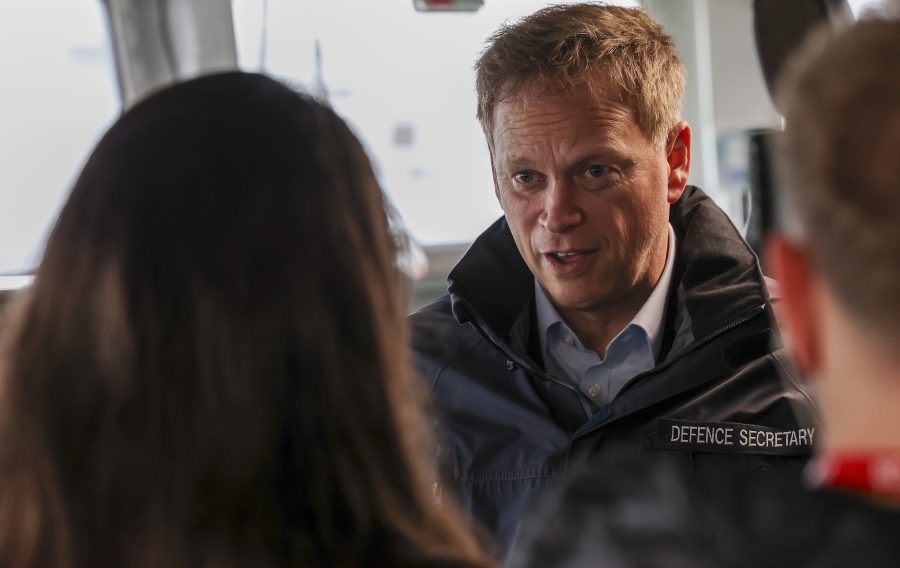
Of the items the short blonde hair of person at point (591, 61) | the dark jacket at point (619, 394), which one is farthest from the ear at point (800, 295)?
the short blonde hair of person at point (591, 61)

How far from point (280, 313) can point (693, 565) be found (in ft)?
1.25

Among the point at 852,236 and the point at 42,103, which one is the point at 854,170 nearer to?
the point at 852,236

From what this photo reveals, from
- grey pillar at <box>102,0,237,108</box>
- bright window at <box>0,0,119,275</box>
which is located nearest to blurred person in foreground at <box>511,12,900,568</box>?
grey pillar at <box>102,0,237,108</box>

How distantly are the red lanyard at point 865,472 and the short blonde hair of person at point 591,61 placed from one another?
4.76ft

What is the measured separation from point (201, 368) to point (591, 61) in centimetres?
134

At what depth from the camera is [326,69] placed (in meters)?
4.13

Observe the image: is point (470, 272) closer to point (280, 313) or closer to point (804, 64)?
point (280, 313)

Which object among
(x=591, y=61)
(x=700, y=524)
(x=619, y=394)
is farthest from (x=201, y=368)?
(x=591, y=61)

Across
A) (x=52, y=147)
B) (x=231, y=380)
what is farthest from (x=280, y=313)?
(x=52, y=147)

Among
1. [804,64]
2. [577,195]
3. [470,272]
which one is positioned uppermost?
[804,64]

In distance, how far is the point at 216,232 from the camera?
907 millimetres

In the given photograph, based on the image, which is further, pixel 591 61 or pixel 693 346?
pixel 591 61

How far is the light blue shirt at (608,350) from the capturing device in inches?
80.8

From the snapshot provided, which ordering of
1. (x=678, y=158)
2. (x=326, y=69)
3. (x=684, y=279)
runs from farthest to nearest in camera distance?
(x=326, y=69), (x=678, y=158), (x=684, y=279)
